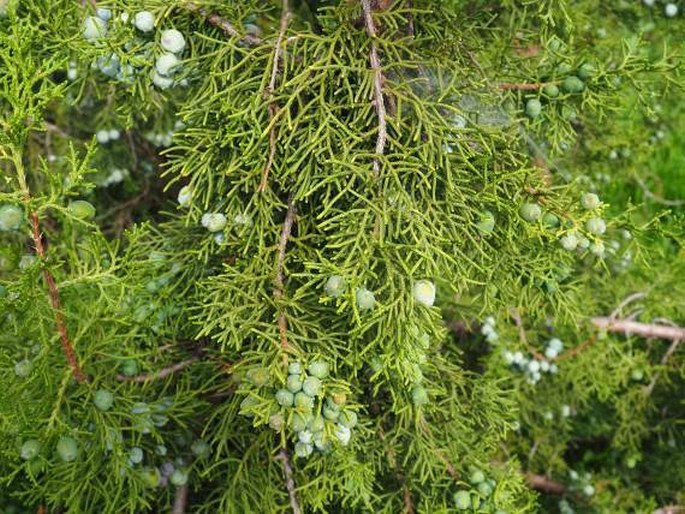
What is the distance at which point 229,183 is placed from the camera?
1.32 meters

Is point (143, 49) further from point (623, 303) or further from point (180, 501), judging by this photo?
point (623, 303)

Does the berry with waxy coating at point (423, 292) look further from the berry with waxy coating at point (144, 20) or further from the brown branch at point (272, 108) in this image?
the berry with waxy coating at point (144, 20)

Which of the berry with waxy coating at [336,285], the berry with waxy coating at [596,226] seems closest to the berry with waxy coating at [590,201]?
the berry with waxy coating at [596,226]

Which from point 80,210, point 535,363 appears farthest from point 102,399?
point 535,363

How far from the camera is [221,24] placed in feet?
4.24

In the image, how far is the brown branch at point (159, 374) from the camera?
1.42m

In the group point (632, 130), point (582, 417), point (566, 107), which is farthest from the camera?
point (582, 417)

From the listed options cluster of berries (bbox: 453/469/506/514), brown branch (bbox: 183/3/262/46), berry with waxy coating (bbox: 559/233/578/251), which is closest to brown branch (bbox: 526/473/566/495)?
cluster of berries (bbox: 453/469/506/514)

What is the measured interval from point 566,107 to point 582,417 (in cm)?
152

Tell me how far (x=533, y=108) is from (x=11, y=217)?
0.92 metres

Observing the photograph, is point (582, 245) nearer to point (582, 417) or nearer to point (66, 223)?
point (66, 223)

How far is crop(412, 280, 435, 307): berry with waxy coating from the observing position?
1.08 meters

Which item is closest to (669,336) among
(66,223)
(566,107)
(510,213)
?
(566,107)

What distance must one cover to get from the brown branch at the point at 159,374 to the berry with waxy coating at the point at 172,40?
1.94ft
